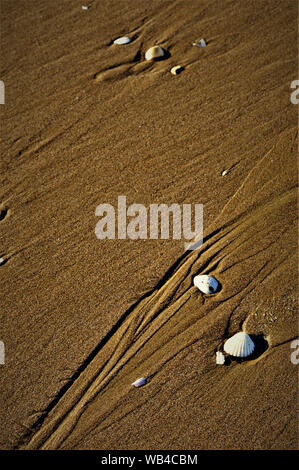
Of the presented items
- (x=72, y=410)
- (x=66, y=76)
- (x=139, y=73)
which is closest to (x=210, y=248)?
(x=72, y=410)

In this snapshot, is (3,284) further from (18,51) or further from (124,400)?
(18,51)

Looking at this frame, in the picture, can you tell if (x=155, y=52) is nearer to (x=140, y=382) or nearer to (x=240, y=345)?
(x=240, y=345)

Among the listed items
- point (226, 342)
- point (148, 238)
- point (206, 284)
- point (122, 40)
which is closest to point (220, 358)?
point (226, 342)

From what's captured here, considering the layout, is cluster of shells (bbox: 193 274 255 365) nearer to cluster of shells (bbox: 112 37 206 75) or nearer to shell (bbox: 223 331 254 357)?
shell (bbox: 223 331 254 357)

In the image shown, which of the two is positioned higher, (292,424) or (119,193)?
(119,193)

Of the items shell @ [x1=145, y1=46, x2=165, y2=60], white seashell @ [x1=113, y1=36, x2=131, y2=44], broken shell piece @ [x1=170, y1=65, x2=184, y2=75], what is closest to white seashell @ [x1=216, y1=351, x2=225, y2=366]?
broken shell piece @ [x1=170, y1=65, x2=184, y2=75]

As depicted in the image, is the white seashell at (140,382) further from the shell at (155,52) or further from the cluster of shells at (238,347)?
the shell at (155,52)

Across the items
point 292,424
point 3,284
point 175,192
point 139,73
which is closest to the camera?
point 292,424
